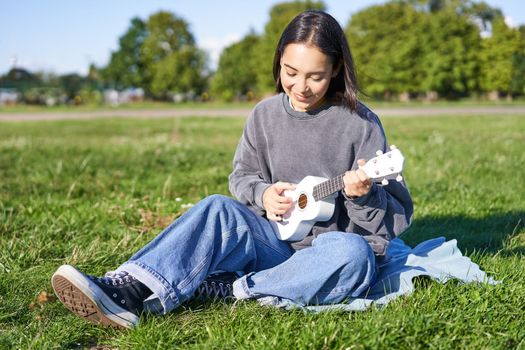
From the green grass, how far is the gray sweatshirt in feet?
1.27

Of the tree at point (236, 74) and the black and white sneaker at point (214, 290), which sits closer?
the black and white sneaker at point (214, 290)

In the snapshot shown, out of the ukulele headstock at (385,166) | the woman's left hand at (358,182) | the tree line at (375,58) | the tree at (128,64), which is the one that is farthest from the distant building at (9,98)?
the ukulele headstock at (385,166)

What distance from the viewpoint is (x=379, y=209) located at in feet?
9.25

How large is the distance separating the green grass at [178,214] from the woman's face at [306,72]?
40.5 inches

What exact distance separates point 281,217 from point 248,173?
365 mm

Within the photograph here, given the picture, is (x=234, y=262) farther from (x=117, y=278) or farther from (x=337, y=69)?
(x=337, y=69)

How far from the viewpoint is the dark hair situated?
279 centimetres

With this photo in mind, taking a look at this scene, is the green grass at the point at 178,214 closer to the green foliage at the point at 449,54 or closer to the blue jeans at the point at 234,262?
the blue jeans at the point at 234,262

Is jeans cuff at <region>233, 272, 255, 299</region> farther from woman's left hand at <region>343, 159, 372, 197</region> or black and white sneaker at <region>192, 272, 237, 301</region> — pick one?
woman's left hand at <region>343, 159, 372, 197</region>

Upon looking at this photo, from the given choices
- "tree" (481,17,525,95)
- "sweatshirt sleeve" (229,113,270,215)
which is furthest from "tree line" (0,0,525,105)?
"sweatshirt sleeve" (229,113,270,215)

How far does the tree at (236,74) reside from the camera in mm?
61094

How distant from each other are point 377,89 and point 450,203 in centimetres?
4966

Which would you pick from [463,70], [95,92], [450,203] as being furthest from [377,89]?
[450,203]

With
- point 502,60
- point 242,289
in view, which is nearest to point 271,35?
point 502,60
